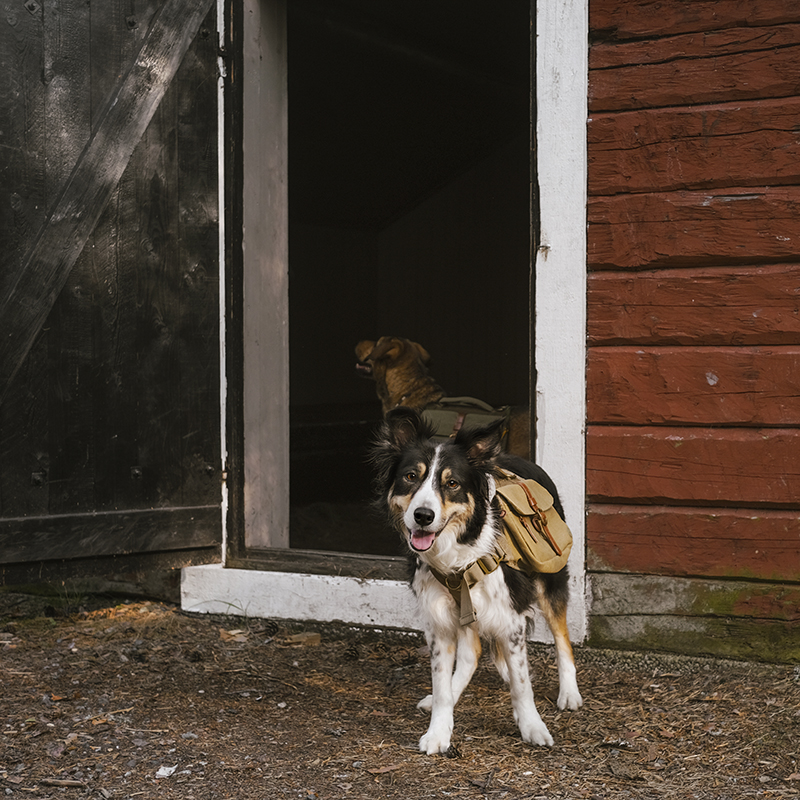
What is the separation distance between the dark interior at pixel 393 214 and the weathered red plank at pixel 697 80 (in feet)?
10.6

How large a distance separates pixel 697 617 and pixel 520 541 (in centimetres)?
119

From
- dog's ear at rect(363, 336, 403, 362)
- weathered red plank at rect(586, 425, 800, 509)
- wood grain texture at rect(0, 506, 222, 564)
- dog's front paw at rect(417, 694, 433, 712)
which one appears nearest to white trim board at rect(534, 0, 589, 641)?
weathered red plank at rect(586, 425, 800, 509)

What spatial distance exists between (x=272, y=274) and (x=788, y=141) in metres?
2.58

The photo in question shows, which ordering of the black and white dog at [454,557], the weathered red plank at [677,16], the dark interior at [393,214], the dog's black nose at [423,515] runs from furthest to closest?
the dark interior at [393,214]
the weathered red plank at [677,16]
the black and white dog at [454,557]
the dog's black nose at [423,515]

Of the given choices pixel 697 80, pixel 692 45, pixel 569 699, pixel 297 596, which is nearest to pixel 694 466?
pixel 569 699

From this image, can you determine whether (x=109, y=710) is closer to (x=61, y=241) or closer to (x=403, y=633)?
(x=403, y=633)

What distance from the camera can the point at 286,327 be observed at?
199 inches

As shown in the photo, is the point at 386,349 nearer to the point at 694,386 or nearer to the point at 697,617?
the point at 694,386

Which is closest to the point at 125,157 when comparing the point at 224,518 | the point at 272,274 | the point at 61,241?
the point at 61,241

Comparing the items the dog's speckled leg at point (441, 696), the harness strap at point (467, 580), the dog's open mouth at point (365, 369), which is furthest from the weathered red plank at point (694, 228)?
the dog's open mouth at point (365, 369)

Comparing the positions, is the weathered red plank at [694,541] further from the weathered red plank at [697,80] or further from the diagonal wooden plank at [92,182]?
the diagonal wooden plank at [92,182]

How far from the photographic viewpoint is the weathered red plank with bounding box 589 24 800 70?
12.3ft

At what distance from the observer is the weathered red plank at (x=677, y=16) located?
148 inches

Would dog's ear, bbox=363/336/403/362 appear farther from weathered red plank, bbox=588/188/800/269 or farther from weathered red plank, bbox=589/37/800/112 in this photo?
weathered red plank, bbox=589/37/800/112
